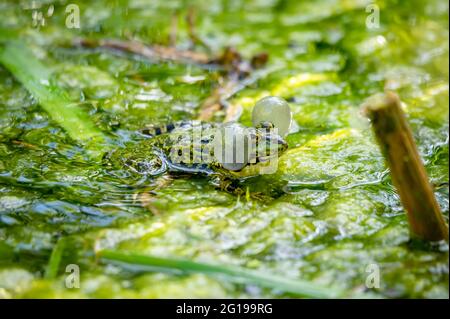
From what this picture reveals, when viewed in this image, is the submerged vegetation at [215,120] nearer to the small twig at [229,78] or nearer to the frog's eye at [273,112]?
the small twig at [229,78]

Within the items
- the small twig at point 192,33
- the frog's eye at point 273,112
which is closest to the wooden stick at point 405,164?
the frog's eye at point 273,112

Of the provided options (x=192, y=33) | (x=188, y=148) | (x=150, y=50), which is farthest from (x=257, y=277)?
(x=192, y=33)

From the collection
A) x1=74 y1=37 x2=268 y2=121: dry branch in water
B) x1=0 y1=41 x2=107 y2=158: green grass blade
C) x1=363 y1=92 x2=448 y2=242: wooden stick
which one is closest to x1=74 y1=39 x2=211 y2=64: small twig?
x1=74 y1=37 x2=268 y2=121: dry branch in water

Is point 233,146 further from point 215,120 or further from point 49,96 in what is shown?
point 49,96

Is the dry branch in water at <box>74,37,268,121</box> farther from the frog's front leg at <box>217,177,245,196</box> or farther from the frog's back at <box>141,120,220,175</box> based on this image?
the frog's front leg at <box>217,177,245,196</box>
